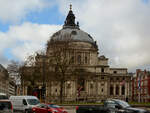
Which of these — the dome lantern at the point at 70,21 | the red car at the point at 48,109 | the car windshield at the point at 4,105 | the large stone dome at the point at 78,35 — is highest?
the dome lantern at the point at 70,21

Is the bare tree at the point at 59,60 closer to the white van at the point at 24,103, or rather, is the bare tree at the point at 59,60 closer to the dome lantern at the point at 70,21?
the white van at the point at 24,103

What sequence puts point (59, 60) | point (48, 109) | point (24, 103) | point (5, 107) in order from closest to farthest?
1. point (5, 107)
2. point (48, 109)
3. point (24, 103)
4. point (59, 60)

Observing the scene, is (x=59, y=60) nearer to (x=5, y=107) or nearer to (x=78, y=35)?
(x=5, y=107)

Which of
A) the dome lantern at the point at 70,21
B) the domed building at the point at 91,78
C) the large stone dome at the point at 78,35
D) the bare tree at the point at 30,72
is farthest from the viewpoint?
the dome lantern at the point at 70,21

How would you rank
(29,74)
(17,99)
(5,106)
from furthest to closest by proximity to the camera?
(29,74)
(17,99)
(5,106)

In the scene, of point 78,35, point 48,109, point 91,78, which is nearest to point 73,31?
point 78,35

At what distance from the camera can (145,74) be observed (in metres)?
149

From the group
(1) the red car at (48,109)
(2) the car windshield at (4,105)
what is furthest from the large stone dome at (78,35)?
(2) the car windshield at (4,105)

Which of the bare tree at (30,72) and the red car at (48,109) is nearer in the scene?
the red car at (48,109)

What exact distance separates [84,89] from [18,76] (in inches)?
2328

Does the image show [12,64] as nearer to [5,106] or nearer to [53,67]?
[53,67]

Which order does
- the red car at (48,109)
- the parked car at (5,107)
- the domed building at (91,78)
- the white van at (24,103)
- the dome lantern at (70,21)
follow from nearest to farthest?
1. the parked car at (5,107)
2. the red car at (48,109)
3. the white van at (24,103)
4. the domed building at (91,78)
5. the dome lantern at (70,21)

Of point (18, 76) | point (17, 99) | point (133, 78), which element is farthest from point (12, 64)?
point (133, 78)

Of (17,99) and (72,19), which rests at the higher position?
(72,19)
